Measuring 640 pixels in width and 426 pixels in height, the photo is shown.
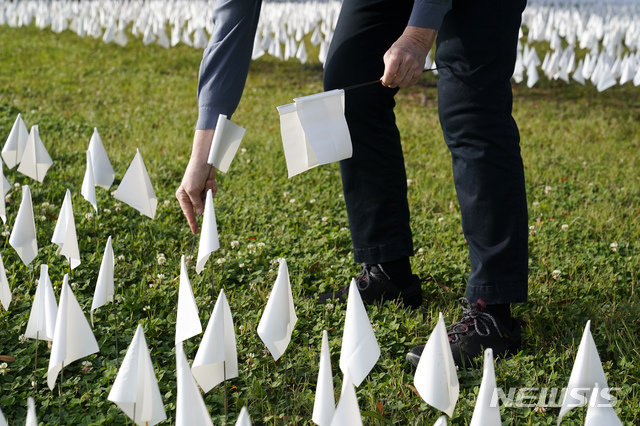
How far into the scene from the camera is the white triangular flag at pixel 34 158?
2818 millimetres

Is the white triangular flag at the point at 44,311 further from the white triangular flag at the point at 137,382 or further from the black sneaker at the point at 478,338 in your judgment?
the black sneaker at the point at 478,338

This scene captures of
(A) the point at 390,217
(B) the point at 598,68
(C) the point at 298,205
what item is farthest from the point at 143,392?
(B) the point at 598,68

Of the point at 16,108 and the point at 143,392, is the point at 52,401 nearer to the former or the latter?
the point at 143,392

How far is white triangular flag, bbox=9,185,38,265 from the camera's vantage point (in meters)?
2.21

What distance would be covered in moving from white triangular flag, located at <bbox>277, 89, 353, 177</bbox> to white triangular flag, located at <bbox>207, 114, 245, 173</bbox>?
20 cm

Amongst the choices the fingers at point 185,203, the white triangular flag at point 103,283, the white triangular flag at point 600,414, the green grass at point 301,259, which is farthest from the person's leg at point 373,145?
the white triangular flag at point 600,414

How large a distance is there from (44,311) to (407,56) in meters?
1.21

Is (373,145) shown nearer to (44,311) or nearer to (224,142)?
(224,142)

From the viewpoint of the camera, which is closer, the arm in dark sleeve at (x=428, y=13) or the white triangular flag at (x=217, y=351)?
the white triangular flag at (x=217, y=351)

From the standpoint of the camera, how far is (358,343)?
167cm

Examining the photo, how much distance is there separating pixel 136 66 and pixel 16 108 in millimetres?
3320

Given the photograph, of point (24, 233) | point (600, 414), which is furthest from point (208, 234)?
point (600, 414)

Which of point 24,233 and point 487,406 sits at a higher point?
point 24,233

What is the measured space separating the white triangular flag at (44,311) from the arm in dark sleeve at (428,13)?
1.18 metres
